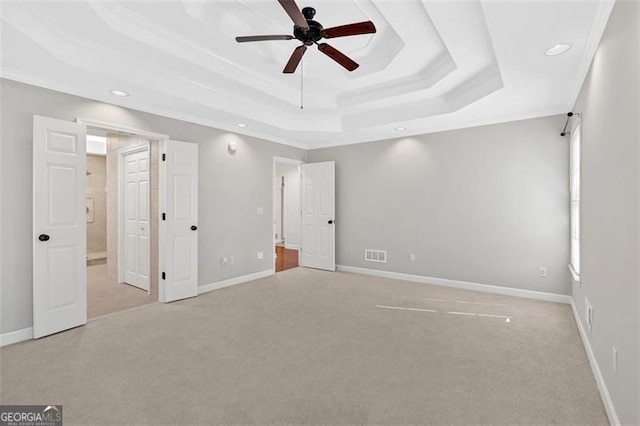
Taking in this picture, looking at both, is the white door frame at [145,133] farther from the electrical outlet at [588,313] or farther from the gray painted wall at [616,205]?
the electrical outlet at [588,313]

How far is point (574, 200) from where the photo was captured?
12.5 ft

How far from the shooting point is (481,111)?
4309mm

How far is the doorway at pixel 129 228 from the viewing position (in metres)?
4.53

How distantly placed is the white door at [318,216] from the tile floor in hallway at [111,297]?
2.95m

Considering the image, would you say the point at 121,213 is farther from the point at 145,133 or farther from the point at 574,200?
the point at 574,200

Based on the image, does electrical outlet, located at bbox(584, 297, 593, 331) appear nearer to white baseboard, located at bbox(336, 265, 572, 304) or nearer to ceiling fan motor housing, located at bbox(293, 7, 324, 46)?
white baseboard, located at bbox(336, 265, 572, 304)

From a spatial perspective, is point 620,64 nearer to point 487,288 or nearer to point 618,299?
point 618,299

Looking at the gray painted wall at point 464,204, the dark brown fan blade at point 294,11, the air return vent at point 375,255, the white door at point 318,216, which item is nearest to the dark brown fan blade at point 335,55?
the dark brown fan blade at point 294,11

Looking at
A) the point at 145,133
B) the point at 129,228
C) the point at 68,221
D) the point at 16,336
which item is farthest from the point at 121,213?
the point at 16,336

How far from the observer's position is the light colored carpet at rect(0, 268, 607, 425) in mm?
2020

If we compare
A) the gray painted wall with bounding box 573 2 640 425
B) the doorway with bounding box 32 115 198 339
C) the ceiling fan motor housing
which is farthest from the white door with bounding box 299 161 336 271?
the gray painted wall with bounding box 573 2 640 425

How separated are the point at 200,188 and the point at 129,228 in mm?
1520

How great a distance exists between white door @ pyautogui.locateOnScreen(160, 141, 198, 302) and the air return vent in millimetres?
3017

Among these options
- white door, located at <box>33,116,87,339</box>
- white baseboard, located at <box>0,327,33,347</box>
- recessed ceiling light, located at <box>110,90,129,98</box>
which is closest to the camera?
white baseboard, located at <box>0,327,33,347</box>
